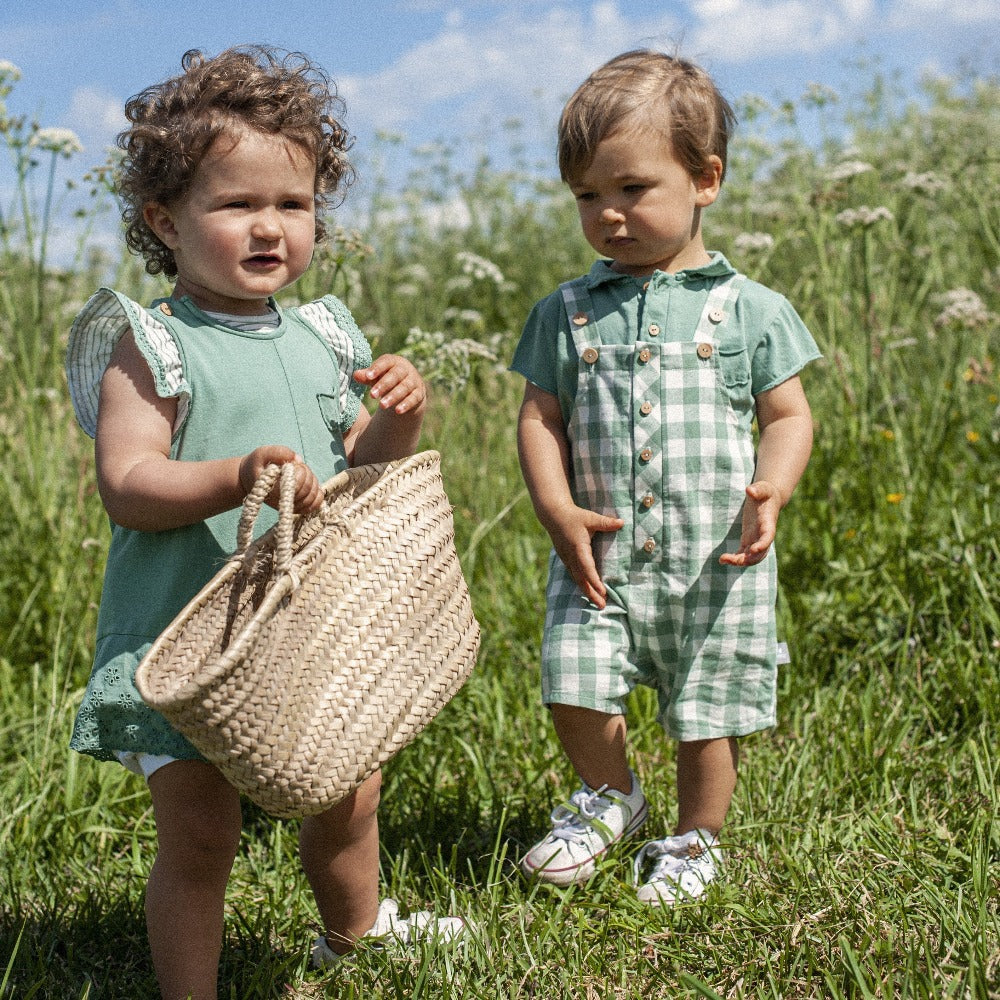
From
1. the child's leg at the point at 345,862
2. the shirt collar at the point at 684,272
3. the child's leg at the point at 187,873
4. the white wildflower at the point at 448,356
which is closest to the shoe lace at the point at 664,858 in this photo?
the child's leg at the point at 345,862

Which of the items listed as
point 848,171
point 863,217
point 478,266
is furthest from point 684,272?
point 478,266

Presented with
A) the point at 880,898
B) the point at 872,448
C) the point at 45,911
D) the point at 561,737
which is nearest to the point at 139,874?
the point at 45,911

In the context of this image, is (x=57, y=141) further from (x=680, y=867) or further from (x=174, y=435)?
(x=680, y=867)

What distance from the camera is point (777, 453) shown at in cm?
236

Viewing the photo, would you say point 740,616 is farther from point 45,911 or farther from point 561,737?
point 45,911

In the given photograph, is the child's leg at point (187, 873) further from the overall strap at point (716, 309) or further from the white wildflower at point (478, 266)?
the white wildflower at point (478, 266)

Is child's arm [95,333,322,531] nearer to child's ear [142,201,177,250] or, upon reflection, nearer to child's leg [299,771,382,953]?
child's ear [142,201,177,250]

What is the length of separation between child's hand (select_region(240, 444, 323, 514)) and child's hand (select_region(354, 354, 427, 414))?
10.3 inches

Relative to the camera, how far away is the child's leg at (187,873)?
6.35 feet

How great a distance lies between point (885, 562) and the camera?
329 cm

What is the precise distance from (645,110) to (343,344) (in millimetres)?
716

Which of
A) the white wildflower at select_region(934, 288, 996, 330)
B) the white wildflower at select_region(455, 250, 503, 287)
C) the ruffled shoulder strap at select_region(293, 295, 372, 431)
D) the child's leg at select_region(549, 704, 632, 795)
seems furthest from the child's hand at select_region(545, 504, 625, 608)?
the white wildflower at select_region(934, 288, 996, 330)

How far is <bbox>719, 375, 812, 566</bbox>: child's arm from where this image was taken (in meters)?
2.26

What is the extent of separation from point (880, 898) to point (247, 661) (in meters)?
1.17
